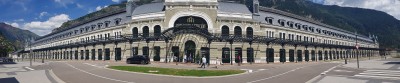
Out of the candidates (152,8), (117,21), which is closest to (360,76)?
(152,8)

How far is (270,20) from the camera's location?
59688 millimetres

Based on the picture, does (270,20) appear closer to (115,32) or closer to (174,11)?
(174,11)

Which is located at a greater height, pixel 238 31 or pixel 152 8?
pixel 152 8

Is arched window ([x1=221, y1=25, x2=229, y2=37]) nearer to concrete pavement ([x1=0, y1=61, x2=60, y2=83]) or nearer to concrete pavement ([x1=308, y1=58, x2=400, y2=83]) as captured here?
concrete pavement ([x1=308, y1=58, x2=400, y2=83])

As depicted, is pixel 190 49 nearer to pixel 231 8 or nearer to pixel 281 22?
pixel 231 8

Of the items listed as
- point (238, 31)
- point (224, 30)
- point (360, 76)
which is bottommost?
point (360, 76)

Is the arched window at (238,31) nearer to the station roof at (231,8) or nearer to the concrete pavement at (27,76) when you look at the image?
the station roof at (231,8)

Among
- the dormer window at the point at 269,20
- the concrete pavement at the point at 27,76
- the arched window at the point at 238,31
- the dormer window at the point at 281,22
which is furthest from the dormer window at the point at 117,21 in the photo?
the dormer window at the point at 281,22

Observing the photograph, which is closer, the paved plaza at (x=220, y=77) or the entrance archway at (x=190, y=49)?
the paved plaza at (x=220, y=77)

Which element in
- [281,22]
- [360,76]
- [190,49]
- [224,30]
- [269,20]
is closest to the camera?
[360,76]

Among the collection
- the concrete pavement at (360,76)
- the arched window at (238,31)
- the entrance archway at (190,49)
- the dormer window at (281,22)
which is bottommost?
the concrete pavement at (360,76)

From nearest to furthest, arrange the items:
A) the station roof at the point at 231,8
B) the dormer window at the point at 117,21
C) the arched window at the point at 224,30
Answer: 1. the arched window at the point at 224,30
2. the station roof at the point at 231,8
3. the dormer window at the point at 117,21

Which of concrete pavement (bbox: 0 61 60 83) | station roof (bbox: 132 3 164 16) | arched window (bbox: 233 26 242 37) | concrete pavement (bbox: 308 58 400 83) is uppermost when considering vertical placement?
station roof (bbox: 132 3 164 16)

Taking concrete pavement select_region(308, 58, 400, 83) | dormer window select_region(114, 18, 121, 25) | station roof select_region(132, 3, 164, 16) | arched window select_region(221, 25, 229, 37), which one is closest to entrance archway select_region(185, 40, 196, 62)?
arched window select_region(221, 25, 229, 37)
